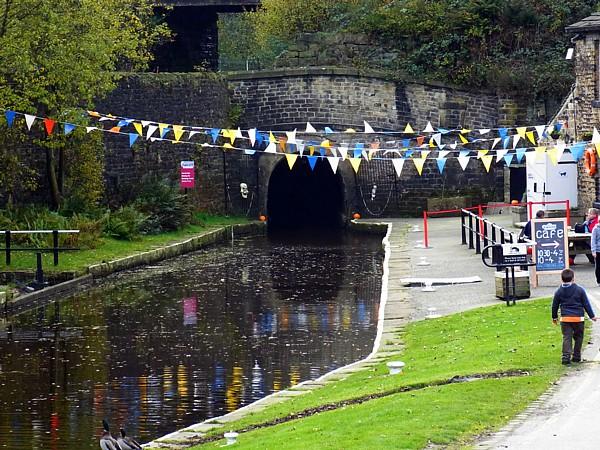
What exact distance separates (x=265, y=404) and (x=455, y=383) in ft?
7.90

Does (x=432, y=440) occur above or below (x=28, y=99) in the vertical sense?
below

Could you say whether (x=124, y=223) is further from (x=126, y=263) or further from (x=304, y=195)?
(x=304, y=195)

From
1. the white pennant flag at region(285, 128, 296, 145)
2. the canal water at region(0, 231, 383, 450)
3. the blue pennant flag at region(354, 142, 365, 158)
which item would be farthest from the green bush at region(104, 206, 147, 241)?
the white pennant flag at region(285, 128, 296, 145)

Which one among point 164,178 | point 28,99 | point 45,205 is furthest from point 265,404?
point 164,178

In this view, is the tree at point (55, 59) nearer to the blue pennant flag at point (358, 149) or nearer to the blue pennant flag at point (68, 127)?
the blue pennant flag at point (68, 127)

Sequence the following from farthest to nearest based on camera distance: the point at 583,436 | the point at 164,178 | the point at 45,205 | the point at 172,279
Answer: the point at 164,178, the point at 45,205, the point at 172,279, the point at 583,436

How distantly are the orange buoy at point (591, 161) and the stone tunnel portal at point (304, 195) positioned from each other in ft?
56.9

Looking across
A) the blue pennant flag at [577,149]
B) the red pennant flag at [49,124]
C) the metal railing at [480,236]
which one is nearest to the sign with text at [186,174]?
the red pennant flag at [49,124]

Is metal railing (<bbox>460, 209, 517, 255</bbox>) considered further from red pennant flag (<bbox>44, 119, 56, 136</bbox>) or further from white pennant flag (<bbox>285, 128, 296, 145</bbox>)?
red pennant flag (<bbox>44, 119, 56, 136</bbox>)

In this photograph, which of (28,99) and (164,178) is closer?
(28,99)

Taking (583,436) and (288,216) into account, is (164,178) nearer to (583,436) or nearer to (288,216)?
(288,216)

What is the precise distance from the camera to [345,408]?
16.3 meters

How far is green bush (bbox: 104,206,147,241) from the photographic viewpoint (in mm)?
38281

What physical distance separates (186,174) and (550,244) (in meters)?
21.1
